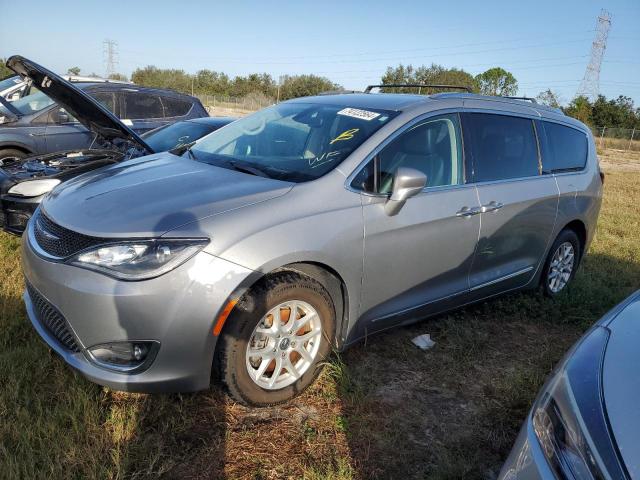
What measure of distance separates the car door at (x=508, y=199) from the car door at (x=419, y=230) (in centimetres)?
15

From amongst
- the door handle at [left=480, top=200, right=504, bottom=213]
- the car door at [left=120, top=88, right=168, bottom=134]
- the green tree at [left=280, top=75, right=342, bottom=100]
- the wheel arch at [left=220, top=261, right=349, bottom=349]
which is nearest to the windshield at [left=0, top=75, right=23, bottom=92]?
the car door at [left=120, top=88, right=168, bottom=134]

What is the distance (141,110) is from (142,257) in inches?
257

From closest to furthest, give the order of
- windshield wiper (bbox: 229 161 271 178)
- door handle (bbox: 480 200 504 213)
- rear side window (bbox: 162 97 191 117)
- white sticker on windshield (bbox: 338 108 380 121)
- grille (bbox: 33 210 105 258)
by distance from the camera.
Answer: grille (bbox: 33 210 105 258) < windshield wiper (bbox: 229 161 271 178) < white sticker on windshield (bbox: 338 108 380 121) < door handle (bbox: 480 200 504 213) < rear side window (bbox: 162 97 191 117)

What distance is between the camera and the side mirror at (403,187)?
2.81m

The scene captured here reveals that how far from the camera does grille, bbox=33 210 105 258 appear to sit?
235 centimetres

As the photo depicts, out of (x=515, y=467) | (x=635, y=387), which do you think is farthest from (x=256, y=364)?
(x=635, y=387)

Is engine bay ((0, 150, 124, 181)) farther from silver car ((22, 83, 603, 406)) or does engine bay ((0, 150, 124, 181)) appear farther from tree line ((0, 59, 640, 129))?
tree line ((0, 59, 640, 129))

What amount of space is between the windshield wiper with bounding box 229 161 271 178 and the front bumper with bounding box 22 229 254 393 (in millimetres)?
765

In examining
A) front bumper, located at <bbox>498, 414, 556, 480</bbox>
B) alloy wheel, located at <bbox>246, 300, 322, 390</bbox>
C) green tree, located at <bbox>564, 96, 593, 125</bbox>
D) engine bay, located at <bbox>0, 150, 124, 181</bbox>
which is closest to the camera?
front bumper, located at <bbox>498, 414, 556, 480</bbox>

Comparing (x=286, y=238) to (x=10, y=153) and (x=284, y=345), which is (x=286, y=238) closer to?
(x=284, y=345)

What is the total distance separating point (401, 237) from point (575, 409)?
1.61 metres

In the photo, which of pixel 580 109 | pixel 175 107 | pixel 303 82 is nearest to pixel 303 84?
pixel 303 82

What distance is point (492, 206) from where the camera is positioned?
3543mm

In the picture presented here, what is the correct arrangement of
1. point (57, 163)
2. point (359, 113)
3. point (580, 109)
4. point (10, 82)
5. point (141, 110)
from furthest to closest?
1. point (580, 109)
2. point (141, 110)
3. point (10, 82)
4. point (57, 163)
5. point (359, 113)
